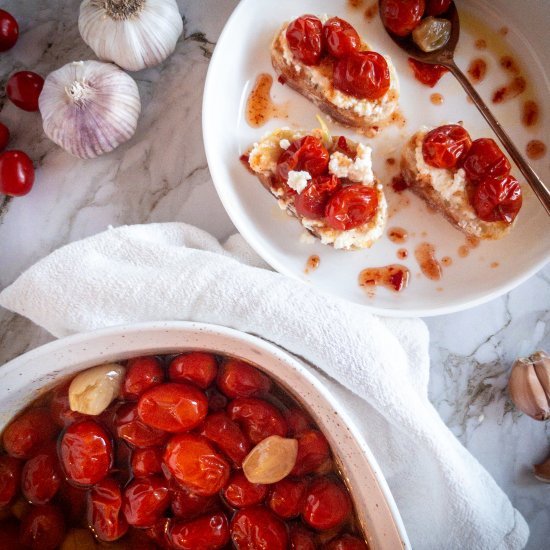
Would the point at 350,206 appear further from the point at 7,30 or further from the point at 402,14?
the point at 7,30

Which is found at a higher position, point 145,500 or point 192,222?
point 192,222

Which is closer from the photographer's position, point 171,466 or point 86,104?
point 171,466

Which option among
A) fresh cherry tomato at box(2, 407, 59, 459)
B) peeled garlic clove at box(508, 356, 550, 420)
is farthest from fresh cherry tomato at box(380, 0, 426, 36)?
fresh cherry tomato at box(2, 407, 59, 459)

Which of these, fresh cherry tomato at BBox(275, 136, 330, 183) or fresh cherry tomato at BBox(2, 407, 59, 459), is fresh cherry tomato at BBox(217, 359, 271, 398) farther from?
fresh cherry tomato at BBox(275, 136, 330, 183)

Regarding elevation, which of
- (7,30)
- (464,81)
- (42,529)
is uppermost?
(464,81)

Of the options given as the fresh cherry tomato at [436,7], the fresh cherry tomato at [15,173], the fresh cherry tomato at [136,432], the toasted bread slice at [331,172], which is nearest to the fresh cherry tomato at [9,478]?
the fresh cherry tomato at [136,432]

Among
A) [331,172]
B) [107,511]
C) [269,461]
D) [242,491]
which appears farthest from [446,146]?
[107,511]
